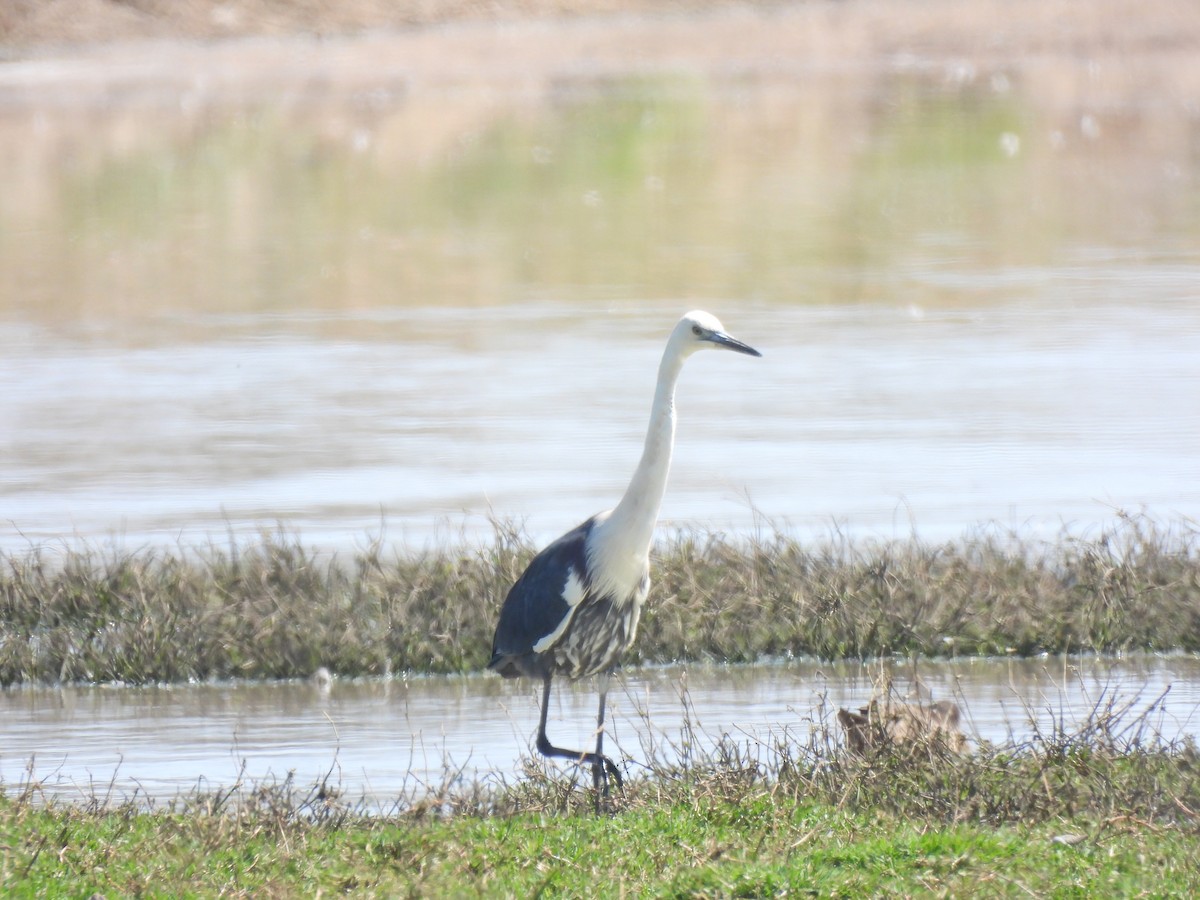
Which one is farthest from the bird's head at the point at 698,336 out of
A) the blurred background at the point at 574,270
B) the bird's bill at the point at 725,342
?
the blurred background at the point at 574,270

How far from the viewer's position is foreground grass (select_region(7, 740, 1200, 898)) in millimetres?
6039

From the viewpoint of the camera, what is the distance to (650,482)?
7.63 meters

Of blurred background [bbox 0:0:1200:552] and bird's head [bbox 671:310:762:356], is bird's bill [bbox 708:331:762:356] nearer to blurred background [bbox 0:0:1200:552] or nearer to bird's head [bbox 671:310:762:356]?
bird's head [bbox 671:310:762:356]

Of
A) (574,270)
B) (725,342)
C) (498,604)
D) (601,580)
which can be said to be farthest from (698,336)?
(574,270)

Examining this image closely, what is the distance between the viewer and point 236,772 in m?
8.21

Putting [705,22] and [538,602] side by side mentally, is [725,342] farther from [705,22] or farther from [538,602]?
[705,22]

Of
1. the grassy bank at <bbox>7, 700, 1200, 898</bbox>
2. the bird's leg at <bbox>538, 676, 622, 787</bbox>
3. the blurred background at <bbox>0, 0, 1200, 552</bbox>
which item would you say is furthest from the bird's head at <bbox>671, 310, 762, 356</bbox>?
the blurred background at <bbox>0, 0, 1200, 552</bbox>

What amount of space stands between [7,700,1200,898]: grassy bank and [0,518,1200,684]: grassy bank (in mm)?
1836

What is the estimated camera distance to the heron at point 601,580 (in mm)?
7648

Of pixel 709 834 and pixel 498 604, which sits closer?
pixel 709 834

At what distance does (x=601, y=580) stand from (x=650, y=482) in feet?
1.32

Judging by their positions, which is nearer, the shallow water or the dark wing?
the dark wing

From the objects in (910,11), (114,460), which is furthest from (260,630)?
(910,11)

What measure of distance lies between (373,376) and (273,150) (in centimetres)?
1821
